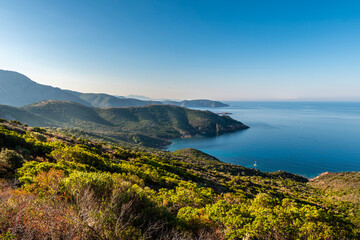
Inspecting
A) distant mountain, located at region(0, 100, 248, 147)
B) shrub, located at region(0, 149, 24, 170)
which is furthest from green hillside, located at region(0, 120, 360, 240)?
distant mountain, located at region(0, 100, 248, 147)

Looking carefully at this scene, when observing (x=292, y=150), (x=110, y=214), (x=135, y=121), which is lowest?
(x=292, y=150)

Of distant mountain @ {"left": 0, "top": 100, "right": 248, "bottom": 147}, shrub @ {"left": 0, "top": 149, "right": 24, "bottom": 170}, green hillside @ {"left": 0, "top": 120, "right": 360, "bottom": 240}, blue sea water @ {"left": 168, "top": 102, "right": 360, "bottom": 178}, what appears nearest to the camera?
green hillside @ {"left": 0, "top": 120, "right": 360, "bottom": 240}

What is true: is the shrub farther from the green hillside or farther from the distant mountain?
the distant mountain

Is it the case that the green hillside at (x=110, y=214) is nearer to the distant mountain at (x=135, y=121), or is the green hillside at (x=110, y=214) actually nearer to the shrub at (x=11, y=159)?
the shrub at (x=11, y=159)

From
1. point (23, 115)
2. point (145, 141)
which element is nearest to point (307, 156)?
point (145, 141)

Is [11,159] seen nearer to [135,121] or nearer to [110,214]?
[110,214]

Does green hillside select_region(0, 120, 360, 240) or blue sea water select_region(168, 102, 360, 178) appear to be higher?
green hillside select_region(0, 120, 360, 240)

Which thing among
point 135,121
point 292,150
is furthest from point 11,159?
point 135,121

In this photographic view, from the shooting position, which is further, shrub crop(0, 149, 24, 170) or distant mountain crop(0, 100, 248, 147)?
distant mountain crop(0, 100, 248, 147)

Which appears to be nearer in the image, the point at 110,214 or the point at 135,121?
the point at 110,214
